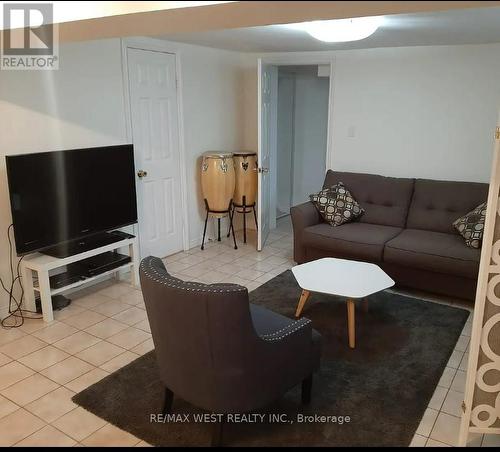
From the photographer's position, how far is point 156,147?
4.53 meters

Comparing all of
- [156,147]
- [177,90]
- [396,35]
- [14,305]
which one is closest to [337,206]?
[396,35]

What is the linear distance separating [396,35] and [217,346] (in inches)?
116

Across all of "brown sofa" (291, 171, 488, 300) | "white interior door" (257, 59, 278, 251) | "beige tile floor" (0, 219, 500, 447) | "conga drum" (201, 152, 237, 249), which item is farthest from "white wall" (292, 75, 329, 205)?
"beige tile floor" (0, 219, 500, 447)

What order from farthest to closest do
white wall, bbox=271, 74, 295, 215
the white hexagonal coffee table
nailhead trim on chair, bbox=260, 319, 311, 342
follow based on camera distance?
white wall, bbox=271, 74, 295, 215, the white hexagonal coffee table, nailhead trim on chair, bbox=260, 319, 311, 342

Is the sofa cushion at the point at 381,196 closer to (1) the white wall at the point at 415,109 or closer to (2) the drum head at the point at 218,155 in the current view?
(1) the white wall at the point at 415,109

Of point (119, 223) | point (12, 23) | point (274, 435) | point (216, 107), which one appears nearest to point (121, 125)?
point (119, 223)

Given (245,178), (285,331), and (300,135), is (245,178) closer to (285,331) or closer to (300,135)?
(300,135)

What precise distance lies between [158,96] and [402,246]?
2.64m

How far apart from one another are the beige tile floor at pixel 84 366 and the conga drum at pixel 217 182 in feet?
2.75

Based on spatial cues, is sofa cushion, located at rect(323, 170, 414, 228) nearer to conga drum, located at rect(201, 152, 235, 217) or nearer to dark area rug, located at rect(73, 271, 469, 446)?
dark area rug, located at rect(73, 271, 469, 446)

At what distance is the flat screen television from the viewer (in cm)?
321

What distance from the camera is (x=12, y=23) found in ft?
5.79

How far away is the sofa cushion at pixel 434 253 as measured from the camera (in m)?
3.53

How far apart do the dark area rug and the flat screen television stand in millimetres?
1234
